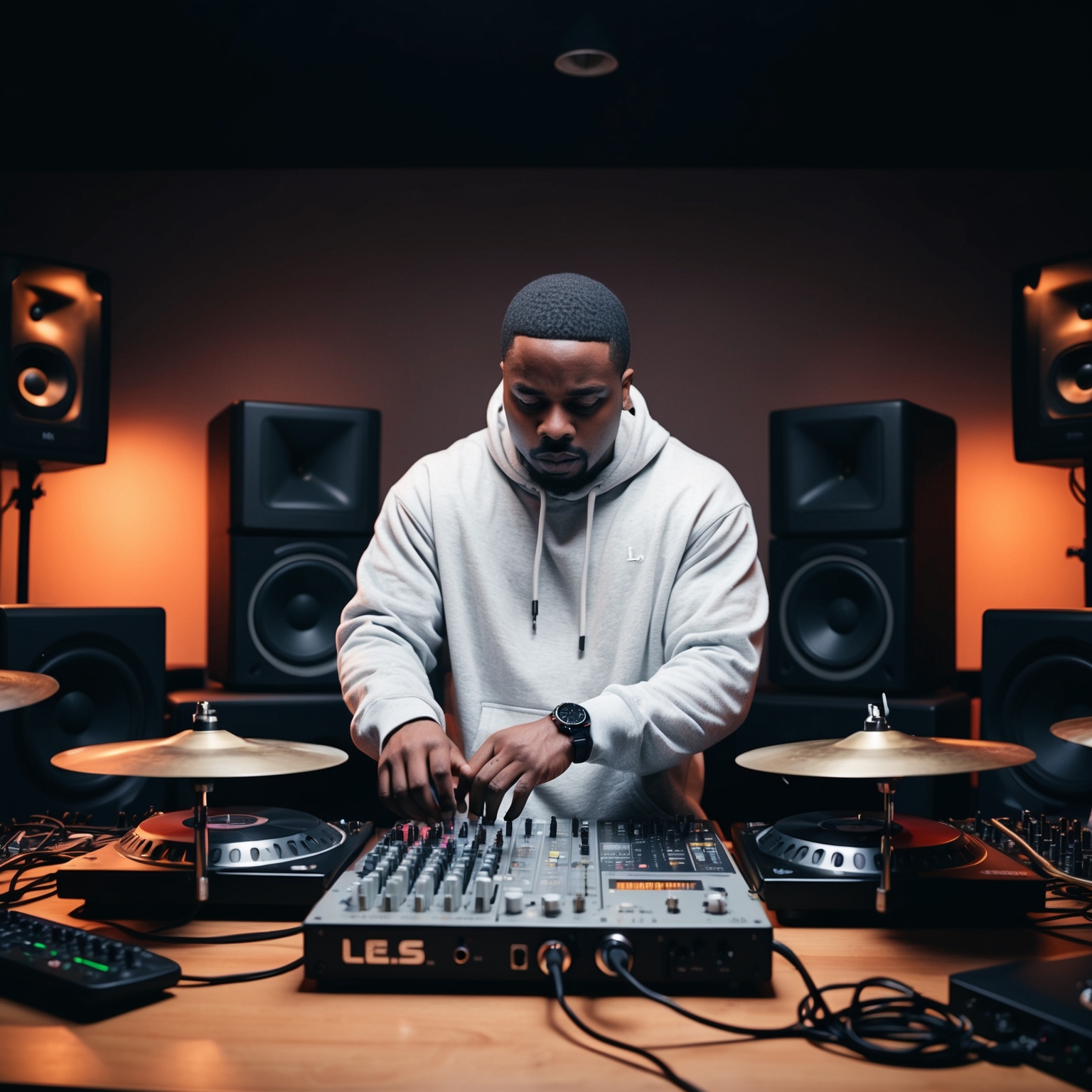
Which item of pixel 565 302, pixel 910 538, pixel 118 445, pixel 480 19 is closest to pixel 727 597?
pixel 565 302

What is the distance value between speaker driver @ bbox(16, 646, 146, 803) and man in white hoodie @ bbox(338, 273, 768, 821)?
69cm

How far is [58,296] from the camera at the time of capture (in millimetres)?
2104

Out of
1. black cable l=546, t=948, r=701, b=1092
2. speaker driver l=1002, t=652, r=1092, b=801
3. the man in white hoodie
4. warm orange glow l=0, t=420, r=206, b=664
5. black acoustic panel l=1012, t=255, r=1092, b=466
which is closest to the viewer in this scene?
black cable l=546, t=948, r=701, b=1092

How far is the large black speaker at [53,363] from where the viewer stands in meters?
2.02

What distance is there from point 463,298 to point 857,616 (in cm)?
152

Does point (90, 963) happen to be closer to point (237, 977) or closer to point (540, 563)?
point (237, 977)

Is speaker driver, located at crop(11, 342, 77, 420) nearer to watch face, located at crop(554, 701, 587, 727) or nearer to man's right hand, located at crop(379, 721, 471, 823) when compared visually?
man's right hand, located at crop(379, 721, 471, 823)

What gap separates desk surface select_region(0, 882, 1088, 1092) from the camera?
73cm

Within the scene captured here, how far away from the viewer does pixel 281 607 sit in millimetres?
2307

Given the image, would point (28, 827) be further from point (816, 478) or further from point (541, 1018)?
point (816, 478)

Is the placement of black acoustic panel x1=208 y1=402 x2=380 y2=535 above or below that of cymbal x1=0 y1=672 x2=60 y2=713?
above

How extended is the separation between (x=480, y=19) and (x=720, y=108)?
70cm

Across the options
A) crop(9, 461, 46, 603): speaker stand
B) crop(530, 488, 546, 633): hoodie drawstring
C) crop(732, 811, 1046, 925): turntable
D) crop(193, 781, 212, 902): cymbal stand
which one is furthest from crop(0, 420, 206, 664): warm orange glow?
crop(732, 811, 1046, 925): turntable

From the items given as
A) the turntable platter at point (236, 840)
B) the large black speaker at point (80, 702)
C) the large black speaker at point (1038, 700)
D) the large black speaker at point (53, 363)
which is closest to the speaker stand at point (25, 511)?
the large black speaker at point (53, 363)
